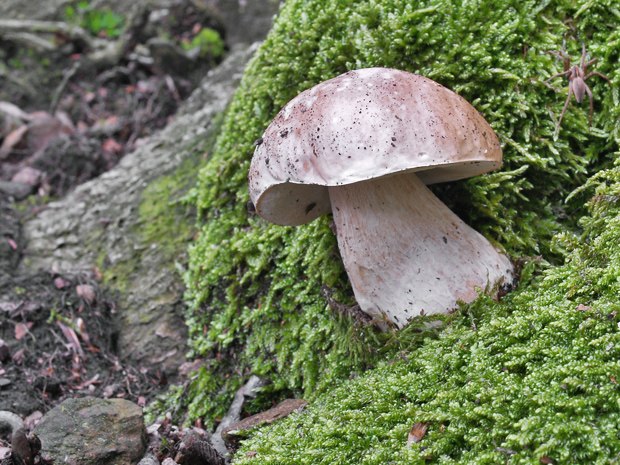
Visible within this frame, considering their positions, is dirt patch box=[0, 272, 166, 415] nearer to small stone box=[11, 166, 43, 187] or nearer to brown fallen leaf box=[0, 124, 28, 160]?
small stone box=[11, 166, 43, 187]

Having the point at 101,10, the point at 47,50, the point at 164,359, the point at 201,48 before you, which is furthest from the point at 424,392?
the point at 101,10

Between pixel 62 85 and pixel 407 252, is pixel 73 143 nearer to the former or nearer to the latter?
pixel 62 85

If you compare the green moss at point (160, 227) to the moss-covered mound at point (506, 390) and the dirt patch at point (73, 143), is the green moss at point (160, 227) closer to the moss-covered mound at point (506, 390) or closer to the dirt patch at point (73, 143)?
the dirt patch at point (73, 143)

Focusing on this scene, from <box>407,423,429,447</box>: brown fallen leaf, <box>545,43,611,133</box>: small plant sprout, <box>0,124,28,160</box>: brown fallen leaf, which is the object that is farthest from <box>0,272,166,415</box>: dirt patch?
<box>0,124,28,160</box>: brown fallen leaf

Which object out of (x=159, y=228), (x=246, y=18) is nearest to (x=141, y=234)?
(x=159, y=228)

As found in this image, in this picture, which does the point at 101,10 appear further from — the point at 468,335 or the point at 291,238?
the point at 468,335

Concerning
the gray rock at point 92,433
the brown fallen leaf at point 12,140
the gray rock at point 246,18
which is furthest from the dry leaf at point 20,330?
the gray rock at point 246,18
